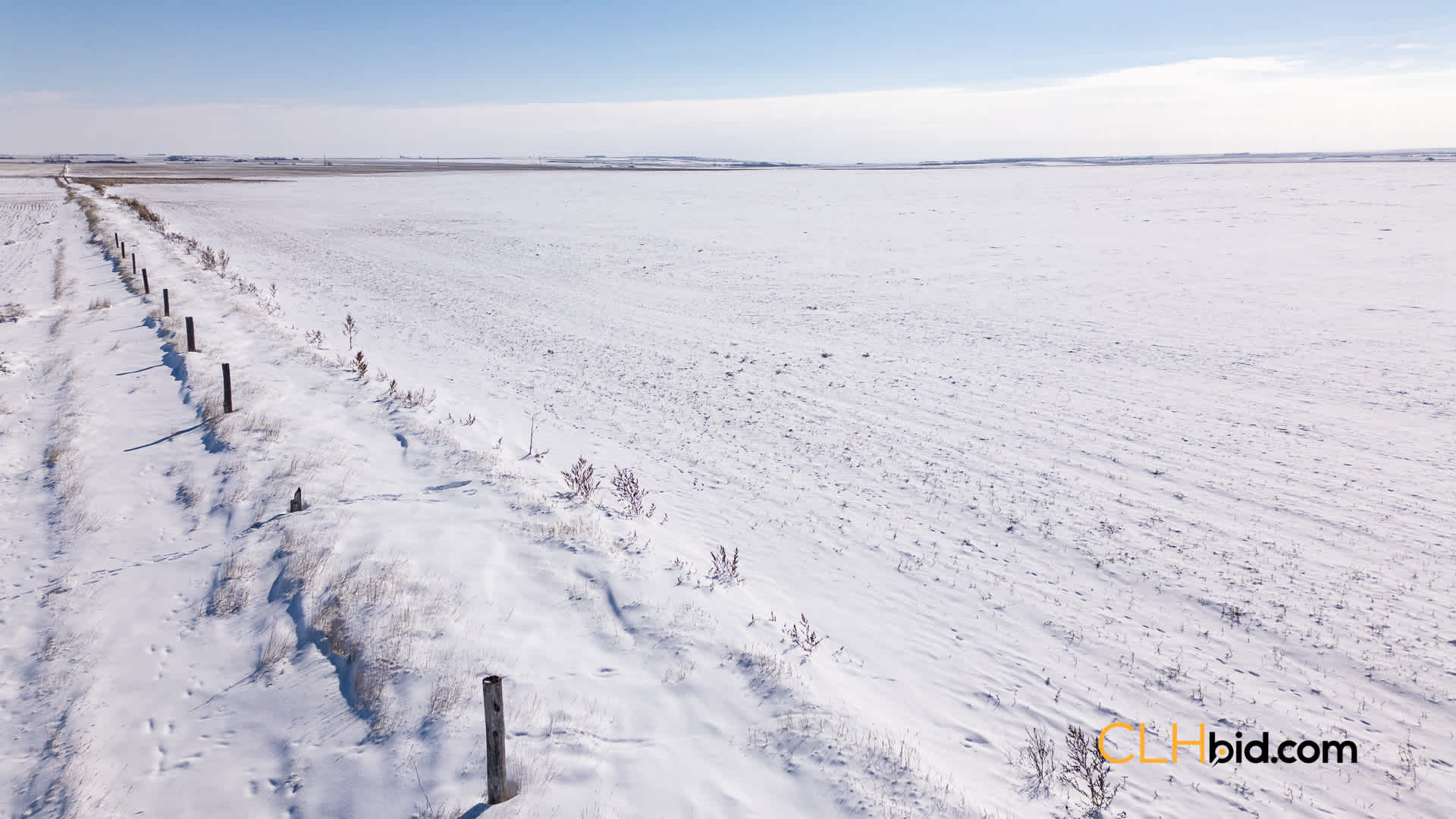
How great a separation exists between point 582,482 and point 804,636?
4050mm

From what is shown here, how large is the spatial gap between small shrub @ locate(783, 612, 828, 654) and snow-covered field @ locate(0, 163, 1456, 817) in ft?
0.41

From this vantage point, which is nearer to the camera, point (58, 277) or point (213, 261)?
point (58, 277)

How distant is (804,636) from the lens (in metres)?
7.20

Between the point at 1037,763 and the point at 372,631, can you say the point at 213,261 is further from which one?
the point at 1037,763

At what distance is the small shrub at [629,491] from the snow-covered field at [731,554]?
239 mm

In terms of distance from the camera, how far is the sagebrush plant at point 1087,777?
515cm

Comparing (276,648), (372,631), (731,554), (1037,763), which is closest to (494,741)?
(372,631)

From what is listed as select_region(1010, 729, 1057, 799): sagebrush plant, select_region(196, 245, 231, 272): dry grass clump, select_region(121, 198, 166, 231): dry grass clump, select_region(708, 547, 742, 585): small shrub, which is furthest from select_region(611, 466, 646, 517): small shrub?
select_region(121, 198, 166, 231): dry grass clump

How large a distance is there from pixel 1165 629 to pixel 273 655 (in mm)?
8253

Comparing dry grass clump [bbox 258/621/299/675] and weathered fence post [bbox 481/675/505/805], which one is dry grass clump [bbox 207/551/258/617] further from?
weathered fence post [bbox 481/675/505/805]

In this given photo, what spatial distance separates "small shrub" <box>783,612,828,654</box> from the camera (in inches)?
271

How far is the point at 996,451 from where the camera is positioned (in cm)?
1164

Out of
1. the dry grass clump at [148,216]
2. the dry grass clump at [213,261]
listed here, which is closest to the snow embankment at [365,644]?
the dry grass clump at [213,261]

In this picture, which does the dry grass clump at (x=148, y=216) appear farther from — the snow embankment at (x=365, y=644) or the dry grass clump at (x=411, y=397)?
the snow embankment at (x=365, y=644)
